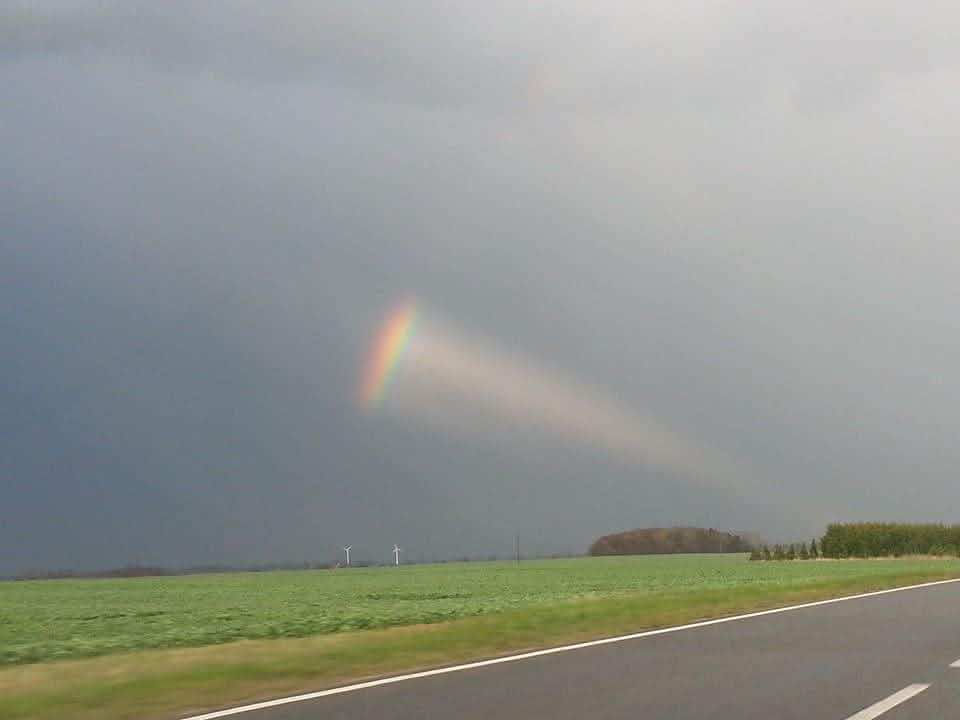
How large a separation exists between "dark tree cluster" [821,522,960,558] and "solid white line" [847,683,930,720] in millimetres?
82673

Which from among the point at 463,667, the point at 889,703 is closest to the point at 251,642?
the point at 463,667

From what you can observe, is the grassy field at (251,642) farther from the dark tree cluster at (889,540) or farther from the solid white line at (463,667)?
the dark tree cluster at (889,540)

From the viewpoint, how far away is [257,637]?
19.3 m

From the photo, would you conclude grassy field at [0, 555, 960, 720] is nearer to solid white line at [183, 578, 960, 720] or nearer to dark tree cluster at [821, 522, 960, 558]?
solid white line at [183, 578, 960, 720]

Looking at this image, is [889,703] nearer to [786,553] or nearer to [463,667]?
[463,667]

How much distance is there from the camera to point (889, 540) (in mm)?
92438

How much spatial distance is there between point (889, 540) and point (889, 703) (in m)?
86.5

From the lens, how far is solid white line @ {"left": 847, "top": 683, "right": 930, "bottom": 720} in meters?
9.99

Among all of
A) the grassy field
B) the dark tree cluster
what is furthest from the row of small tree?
the grassy field

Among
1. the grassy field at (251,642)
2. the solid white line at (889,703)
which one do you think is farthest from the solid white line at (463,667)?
the grassy field at (251,642)

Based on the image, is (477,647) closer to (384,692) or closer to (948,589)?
(384,692)

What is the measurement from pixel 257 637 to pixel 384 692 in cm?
786

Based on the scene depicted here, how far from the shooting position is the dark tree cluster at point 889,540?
91.4 metres

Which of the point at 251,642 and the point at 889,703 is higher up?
the point at 251,642
